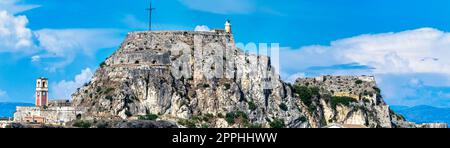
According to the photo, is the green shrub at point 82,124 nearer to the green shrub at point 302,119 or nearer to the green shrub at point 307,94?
the green shrub at point 302,119

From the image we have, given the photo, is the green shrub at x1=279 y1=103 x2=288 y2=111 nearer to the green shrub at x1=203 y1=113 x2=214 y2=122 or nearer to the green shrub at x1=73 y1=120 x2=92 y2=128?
the green shrub at x1=203 y1=113 x2=214 y2=122

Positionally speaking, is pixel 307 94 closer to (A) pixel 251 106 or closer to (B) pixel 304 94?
(B) pixel 304 94

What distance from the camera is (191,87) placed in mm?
107688

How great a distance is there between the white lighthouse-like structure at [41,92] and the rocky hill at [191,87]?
326cm

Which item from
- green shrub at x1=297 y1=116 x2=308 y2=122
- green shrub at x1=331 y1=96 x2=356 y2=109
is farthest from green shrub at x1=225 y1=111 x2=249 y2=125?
green shrub at x1=331 y1=96 x2=356 y2=109

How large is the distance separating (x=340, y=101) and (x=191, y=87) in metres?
23.5

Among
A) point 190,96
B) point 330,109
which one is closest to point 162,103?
point 190,96

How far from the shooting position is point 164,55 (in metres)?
108

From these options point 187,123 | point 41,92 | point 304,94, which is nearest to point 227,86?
point 187,123

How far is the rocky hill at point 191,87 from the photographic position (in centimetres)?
10362

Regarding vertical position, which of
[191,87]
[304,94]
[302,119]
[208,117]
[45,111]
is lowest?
[302,119]

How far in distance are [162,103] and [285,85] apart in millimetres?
17013

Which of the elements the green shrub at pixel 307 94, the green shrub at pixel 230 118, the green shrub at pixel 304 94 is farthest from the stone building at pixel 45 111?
the green shrub at pixel 307 94
